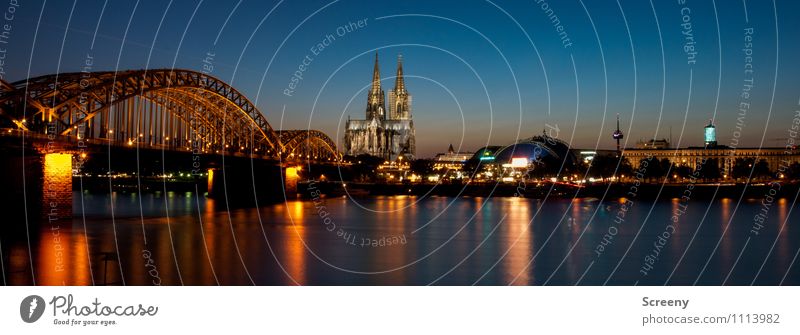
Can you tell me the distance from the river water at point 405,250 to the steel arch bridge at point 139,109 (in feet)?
17.1

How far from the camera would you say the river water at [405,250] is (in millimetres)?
24484

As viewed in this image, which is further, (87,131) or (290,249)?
(87,131)

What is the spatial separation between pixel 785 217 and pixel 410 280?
38.6 meters

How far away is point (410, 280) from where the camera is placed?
80.3ft

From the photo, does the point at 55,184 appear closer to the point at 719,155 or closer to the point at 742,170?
the point at 742,170

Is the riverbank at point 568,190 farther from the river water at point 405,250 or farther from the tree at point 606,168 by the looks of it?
the river water at point 405,250

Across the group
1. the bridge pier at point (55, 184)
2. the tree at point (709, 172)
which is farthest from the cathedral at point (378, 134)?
the bridge pier at point (55, 184)

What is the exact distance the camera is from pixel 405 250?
109 feet

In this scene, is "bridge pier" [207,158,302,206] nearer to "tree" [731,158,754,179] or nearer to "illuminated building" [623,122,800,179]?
"tree" [731,158,754,179]

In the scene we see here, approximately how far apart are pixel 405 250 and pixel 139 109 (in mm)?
25407

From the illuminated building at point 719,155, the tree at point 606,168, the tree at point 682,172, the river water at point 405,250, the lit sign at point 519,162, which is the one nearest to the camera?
the river water at point 405,250

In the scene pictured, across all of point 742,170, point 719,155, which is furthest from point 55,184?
point 719,155
